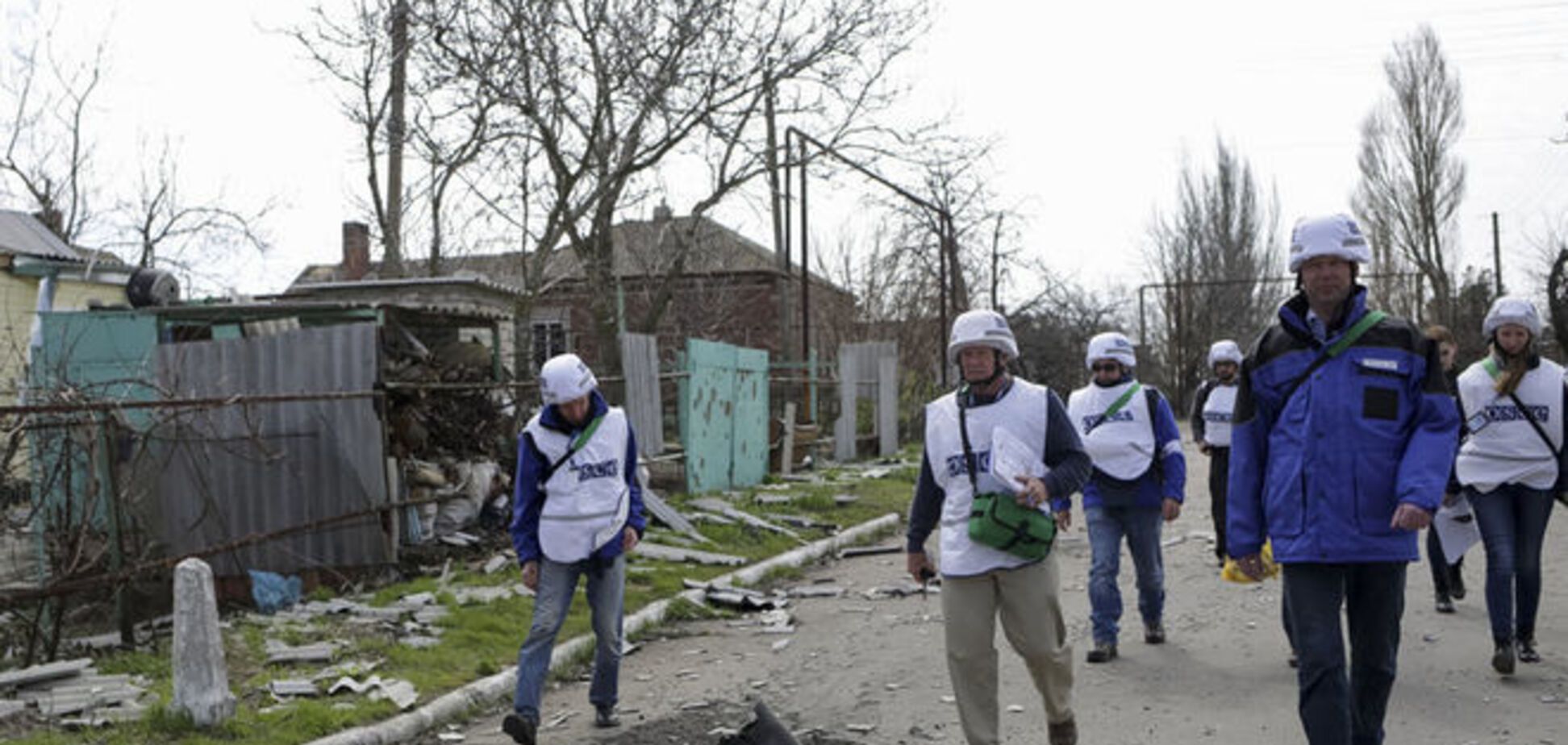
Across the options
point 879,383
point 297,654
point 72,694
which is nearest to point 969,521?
point 297,654

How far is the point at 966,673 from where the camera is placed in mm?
5371

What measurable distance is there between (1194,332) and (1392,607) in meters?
49.5

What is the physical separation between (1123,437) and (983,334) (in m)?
3.02

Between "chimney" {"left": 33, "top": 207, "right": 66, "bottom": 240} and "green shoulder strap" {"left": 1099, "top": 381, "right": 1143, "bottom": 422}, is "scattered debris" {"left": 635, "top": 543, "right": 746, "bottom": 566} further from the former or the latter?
"chimney" {"left": 33, "top": 207, "right": 66, "bottom": 240}

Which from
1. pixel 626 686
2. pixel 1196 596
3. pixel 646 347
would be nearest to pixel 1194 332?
pixel 646 347

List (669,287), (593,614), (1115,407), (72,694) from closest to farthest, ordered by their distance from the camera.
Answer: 1. (593,614)
2. (72,694)
3. (1115,407)
4. (669,287)

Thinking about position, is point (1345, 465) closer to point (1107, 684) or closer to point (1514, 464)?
point (1107, 684)

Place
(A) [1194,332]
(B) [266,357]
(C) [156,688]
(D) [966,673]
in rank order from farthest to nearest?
(A) [1194,332]
(B) [266,357]
(C) [156,688]
(D) [966,673]

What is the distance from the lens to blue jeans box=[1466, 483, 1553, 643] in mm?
7062

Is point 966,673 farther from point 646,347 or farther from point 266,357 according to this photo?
point 646,347

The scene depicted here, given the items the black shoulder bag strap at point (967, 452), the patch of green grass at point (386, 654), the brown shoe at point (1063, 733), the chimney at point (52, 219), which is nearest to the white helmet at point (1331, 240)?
the black shoulder bag strap at point (967, 452)

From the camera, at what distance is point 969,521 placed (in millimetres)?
5402

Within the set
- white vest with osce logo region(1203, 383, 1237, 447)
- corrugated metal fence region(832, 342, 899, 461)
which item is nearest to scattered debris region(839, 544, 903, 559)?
white vest with osce logo region(1203, 383, 1237, 447)

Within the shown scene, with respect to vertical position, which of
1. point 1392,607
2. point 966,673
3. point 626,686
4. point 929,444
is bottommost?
point 626,686
